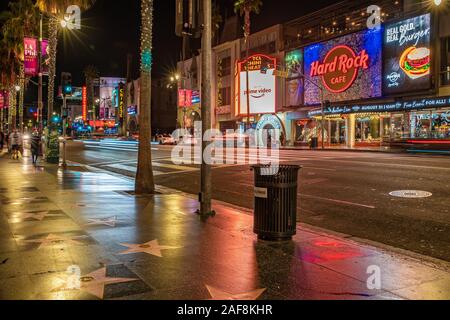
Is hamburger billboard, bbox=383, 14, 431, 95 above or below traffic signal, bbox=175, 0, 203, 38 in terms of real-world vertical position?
above

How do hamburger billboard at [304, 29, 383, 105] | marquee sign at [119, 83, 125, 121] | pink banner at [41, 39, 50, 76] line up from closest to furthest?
1. pink banner at [41, 39, 50, 76]
2. hamburger billboard at [304, 29, 383, 105]
3. marquee sign at [119, 83, 125, 121]

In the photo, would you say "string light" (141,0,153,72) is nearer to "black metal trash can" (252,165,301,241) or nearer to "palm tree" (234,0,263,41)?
"black metal trash can" (252,165,301,241)

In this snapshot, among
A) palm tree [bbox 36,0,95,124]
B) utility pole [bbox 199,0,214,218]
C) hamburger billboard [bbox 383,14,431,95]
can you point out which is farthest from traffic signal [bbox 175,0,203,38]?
hamburger billboard [bbox 383,14,431,95]

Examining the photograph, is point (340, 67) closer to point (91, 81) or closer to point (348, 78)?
point (348, 78)

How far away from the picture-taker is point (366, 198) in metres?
11.6

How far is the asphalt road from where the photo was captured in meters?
8.02

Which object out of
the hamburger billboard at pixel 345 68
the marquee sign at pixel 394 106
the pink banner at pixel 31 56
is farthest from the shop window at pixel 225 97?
the pink banner at pixel 31 56

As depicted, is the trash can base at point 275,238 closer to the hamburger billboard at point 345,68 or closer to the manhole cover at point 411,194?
the manhole cover at point 411,194

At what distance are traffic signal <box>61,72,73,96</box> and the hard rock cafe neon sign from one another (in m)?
25.8

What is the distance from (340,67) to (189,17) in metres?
35.3

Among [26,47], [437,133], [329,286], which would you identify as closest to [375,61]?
[437,133]

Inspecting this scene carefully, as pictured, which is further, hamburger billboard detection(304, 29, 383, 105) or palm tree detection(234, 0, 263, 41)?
palm tree detection(234, 0, 263, 41)

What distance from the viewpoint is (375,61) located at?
127 ft

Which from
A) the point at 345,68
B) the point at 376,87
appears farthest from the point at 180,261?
the point at 345,68
